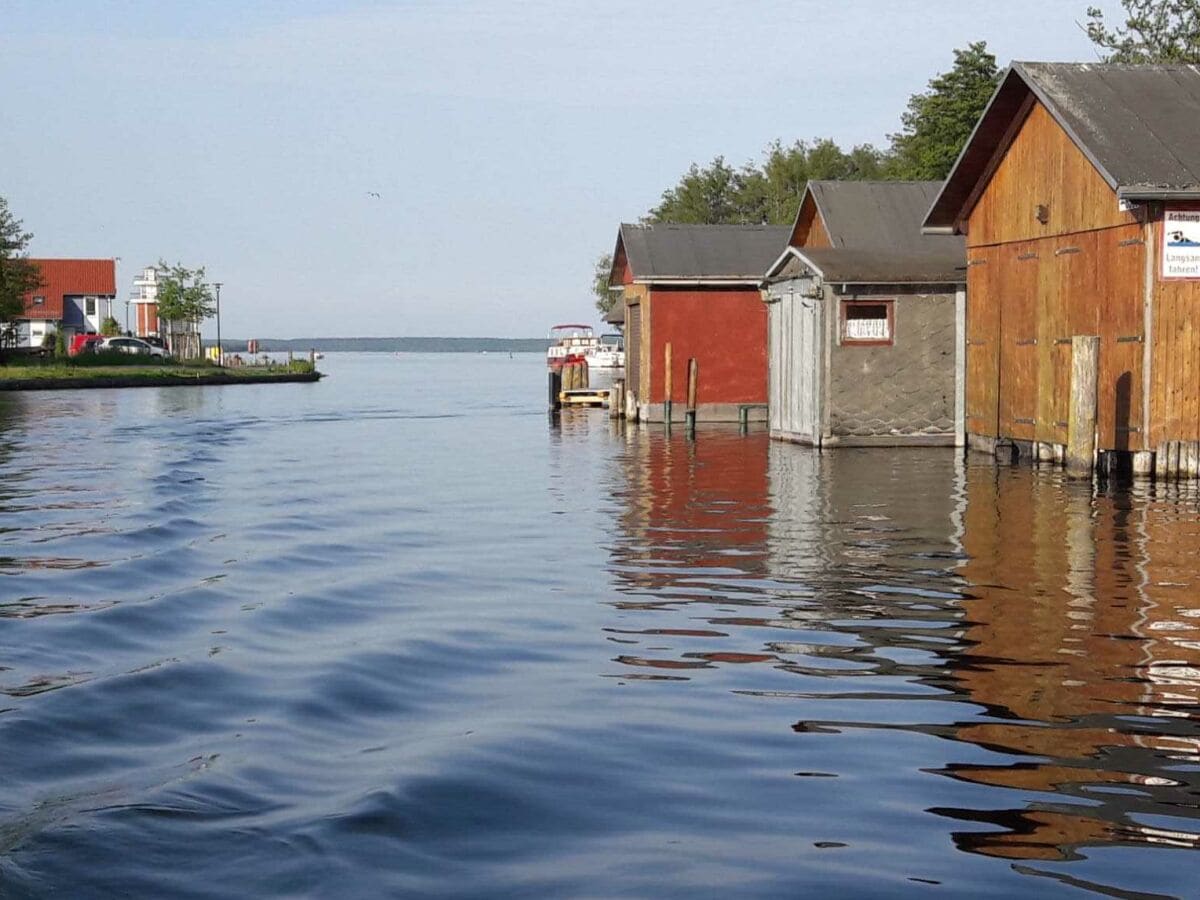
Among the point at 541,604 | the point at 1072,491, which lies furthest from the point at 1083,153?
the point at 541,604

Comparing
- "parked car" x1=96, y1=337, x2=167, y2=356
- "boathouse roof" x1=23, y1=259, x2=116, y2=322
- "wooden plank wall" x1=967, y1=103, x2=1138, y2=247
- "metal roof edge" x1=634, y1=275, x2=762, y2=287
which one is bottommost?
"parked car" x1=96, y1=337, x2=167, y2=356

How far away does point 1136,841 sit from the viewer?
21.5 feet

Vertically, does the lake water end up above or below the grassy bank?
below

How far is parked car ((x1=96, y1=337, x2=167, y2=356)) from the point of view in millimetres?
99750

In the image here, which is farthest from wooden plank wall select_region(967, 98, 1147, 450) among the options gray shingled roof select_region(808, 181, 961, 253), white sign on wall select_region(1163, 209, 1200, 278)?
gray shingled roof select_region(808, 181, 961, 253)

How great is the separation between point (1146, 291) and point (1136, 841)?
1750 cm

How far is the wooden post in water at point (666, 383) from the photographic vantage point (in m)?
41.8

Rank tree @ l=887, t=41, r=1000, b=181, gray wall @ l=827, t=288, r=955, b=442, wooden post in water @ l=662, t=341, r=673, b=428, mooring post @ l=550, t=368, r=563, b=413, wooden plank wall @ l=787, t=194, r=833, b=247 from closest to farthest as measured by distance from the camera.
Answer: gray wall @ l=827, t=288, r=955, b=442, wooden plank wall @ l=787, t=194, r=833, b=247, wooden post in water @ l=662, t=341, r=673, b=428, mooring post @ l=550, t=368, r=563, b=413, tree @ l=887, t=41, r=1000, b=181

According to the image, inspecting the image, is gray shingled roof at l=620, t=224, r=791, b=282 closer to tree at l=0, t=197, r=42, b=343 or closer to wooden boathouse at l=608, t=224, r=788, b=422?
wooden boathouse at l=608, t=224, r=788, b=422

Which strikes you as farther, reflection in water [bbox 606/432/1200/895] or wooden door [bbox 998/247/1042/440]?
wooden door [bbox 998/247/1042/440]

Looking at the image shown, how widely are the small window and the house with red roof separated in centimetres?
10046

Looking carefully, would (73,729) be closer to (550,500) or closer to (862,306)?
(550,500)

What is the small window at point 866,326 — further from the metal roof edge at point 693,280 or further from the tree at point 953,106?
the tree at point 953,106

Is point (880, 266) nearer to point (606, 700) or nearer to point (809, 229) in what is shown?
point (809, 229)
